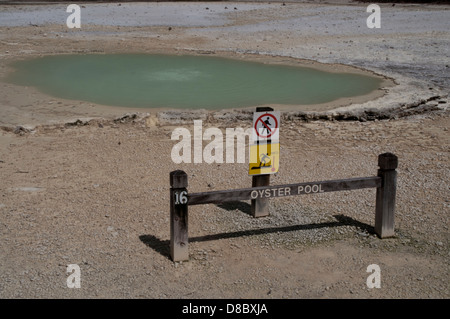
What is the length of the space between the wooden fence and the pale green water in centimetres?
531

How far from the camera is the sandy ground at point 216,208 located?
4504 millimetres

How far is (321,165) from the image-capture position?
7184 millimetres

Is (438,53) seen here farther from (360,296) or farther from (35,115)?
(360,296)

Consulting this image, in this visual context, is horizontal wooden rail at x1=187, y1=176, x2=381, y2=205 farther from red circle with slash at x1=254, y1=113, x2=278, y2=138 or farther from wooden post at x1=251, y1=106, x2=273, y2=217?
red circle with slash at x1=254, y1=113, x2=278, y2=138

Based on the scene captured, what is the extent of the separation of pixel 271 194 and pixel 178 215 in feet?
2.97

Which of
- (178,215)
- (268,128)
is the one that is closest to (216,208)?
(268,128)

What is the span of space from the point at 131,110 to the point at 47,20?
15.7 m

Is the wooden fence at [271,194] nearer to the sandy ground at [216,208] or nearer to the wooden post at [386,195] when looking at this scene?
the wooden post at [386,195]

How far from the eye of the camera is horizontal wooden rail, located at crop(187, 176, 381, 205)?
479 centimetres

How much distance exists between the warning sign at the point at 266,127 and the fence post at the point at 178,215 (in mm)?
1139

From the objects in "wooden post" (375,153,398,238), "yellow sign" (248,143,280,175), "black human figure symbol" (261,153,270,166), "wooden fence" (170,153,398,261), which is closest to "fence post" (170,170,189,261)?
"wooden fence" (170,153,398,261)

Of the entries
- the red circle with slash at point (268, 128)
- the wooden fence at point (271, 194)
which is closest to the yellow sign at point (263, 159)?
the red circle with slash at point (268, 128)

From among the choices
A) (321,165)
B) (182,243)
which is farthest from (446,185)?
(182,243)

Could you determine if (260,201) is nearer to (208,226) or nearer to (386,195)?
(208,226)
